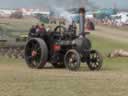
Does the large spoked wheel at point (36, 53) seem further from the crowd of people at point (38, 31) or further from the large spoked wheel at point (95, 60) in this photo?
the large spoked wheel at point (95, 60)

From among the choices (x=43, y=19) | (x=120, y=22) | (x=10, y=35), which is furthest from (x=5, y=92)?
(x=120, y=22)

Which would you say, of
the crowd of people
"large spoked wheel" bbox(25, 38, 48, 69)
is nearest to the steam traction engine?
"large spoked wheel" bbox(25, 38, 48, 69)

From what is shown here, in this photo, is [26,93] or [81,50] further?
[81,50]

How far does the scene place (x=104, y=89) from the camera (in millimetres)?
12883

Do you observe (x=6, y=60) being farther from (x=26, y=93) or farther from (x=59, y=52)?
(x=26, y=93)

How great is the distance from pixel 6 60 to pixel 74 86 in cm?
1372

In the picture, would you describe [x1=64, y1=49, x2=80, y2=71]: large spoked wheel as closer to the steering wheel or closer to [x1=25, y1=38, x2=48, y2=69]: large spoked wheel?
[x1=25, y1=38, x2=48, y2=69]: large spoked wheel

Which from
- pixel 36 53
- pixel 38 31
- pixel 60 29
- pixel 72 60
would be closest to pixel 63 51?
pixel 60 29

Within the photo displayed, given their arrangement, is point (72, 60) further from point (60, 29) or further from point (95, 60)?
point (60, 29)

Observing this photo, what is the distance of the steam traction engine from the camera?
20.0 meters

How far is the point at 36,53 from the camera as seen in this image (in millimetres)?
21297

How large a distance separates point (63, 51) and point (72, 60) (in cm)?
143

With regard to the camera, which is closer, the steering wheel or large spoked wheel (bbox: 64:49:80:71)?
large spoked wheel (bbox: 64:49:80:71)

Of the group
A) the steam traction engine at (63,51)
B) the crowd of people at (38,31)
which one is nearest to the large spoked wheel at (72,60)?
the steam traction engine at (63,51)
